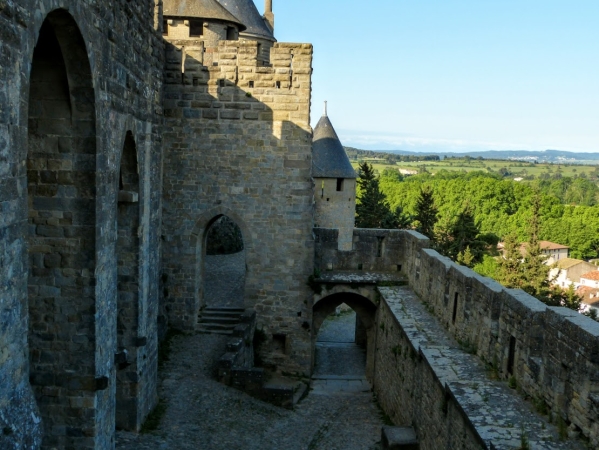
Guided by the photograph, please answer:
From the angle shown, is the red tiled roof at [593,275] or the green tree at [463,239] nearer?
the green tree at [463,239]

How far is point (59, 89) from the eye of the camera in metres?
5.36

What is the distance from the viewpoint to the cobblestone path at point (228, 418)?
317 inches

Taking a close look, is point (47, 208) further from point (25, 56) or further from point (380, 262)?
point (380, 262)

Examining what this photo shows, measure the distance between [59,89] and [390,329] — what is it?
24.3 feet

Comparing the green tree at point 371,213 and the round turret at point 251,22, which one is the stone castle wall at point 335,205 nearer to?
the round turret at point 251,22

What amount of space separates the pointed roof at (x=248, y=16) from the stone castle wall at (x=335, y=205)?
6356 mm

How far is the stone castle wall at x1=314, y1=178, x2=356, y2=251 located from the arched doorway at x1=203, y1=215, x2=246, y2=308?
4548 millimetres

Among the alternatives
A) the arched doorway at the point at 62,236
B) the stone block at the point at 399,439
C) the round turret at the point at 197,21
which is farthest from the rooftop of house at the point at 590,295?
the arched doorway at the point at 62,236

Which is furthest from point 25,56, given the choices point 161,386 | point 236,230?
point 236,230

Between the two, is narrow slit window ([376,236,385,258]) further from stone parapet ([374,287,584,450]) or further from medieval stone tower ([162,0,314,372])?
medieval stone tower ([162,0,314,372])

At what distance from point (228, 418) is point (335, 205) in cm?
1506

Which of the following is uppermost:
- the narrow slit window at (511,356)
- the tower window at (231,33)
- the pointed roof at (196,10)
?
the pointed roof at (196,10)

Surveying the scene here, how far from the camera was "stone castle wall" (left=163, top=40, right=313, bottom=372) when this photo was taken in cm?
1125

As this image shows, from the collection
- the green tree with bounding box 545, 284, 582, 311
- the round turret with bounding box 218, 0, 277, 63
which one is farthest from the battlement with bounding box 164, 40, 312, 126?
the green tree with bounding box 545, 284, 582, 311
